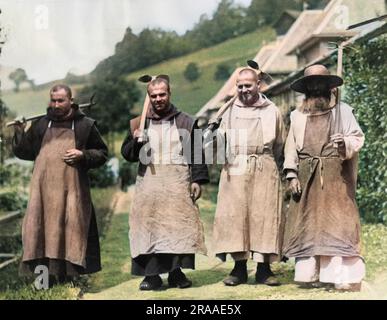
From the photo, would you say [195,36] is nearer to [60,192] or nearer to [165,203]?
[165,203]

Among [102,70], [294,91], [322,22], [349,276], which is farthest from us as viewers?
[102,70]

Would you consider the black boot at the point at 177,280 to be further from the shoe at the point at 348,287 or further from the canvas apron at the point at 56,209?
the shoe at the point at 348,287

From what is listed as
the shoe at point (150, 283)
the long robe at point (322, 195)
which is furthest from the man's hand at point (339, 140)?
the shoe at point (150, 283)

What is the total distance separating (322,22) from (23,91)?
3.21m

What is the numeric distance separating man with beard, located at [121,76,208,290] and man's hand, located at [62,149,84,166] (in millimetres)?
380

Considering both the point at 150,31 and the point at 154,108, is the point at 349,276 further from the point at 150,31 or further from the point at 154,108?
the point at 150,31

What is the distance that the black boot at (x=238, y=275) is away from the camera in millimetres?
6574

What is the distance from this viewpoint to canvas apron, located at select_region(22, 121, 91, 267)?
21.4 ft

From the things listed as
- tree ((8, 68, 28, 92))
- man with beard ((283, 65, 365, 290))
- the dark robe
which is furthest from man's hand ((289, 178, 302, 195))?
tree ((8, 68, 28, 92))

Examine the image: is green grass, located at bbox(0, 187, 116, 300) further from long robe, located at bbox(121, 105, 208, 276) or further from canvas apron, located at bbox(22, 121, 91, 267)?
long robe, located at bbox(121, 105, 208, 276)
